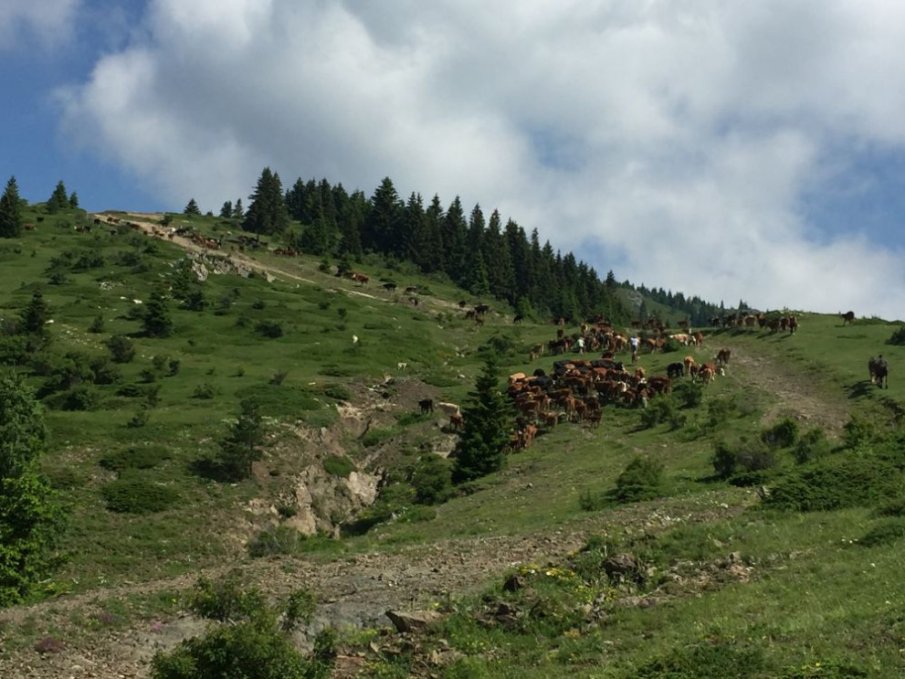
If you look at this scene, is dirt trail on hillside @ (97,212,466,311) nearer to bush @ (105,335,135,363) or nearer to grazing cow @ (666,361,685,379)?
bush @ (105,335,135,363)

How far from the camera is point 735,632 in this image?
15141 millimetres

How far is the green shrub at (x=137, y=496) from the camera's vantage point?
38.8 m

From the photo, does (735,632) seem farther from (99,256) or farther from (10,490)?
(99,256)

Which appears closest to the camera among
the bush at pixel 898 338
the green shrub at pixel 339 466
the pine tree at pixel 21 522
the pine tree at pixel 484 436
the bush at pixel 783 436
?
the pine tree at pixel 21 522

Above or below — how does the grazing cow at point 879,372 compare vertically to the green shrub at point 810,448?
above

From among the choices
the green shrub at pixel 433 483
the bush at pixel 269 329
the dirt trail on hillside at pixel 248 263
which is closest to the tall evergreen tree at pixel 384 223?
the dirt trail on hillside at pixel 248 263

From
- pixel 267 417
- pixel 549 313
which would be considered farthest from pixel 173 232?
pixel 267 417

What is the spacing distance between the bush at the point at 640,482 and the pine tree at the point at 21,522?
708 inches

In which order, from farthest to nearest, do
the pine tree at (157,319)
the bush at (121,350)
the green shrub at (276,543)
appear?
the pine tree at (157,319)
the bush at (121,350)
the green shrub at (276,543)

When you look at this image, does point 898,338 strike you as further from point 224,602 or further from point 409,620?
point 224,602

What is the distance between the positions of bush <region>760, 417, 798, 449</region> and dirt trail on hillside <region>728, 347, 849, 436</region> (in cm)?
379

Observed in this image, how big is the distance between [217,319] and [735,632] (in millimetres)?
71592

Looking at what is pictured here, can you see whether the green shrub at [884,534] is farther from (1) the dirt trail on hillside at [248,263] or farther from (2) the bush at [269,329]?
(1) the dirt trail on hillside at [248,263]

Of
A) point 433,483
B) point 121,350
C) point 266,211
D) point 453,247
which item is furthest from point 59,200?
point 433,483
